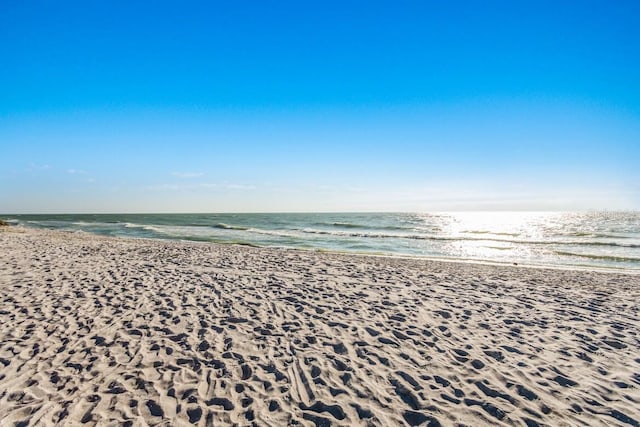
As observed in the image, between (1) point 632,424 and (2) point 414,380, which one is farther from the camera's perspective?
(2) point 414,380

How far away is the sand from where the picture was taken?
160 inches

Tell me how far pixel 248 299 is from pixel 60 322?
377 centimetres

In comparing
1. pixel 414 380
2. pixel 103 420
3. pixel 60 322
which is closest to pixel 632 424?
pixel 414 380

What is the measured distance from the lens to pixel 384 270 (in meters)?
13.1

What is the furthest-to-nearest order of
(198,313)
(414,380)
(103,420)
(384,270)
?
(384,270) < (198,313) < (414,380) < (103,420)

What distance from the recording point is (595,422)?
401cm

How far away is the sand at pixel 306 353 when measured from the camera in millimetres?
4070

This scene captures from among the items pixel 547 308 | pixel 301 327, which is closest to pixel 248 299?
pixel 301 327

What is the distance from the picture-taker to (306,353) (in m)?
5.49

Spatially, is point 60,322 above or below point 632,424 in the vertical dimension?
above

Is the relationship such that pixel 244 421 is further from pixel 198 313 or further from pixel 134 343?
pixel 198 313

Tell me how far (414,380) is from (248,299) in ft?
15.8

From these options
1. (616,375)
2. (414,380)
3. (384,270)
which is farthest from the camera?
(384,270)

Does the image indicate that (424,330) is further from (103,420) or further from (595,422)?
(103,420)
